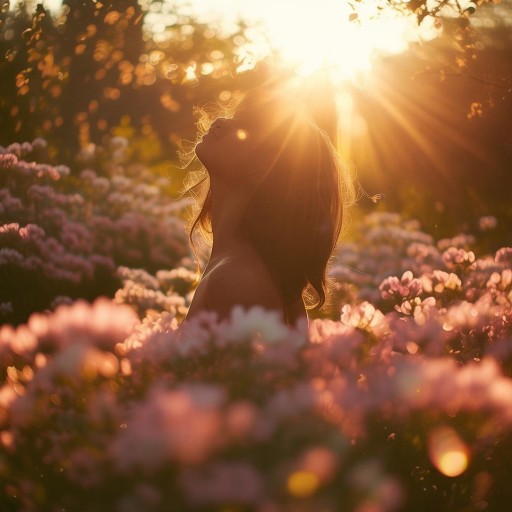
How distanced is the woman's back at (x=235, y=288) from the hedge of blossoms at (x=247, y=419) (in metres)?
0.53

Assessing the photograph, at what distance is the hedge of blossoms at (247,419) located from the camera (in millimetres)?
1255

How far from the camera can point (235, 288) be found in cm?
255

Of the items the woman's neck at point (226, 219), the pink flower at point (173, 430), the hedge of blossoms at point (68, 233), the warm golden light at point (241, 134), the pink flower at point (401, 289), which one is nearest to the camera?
the pink flower at point (173, 430)

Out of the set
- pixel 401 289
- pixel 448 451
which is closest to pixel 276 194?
pixel 401 289

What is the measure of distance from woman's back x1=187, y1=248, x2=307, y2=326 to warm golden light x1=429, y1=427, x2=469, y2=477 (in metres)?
0.98

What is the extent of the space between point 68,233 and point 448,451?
16.4 feet

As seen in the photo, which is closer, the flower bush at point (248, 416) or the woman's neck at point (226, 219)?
the flower bush at point (248, 416)

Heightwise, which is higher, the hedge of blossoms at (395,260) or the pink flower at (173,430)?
the pink flower at (173,430)

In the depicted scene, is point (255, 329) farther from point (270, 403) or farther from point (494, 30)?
point (494, 30)

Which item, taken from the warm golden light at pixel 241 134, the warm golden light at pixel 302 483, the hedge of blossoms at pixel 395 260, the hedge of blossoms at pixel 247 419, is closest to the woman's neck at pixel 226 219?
the warm golden light at pixel 241 134

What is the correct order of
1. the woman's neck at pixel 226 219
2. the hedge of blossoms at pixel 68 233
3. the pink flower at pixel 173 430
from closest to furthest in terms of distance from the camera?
the pink flower at pixel 173 430
the woman's neck at pixel 226 219
the hedge of blossoms at pixel 68 233

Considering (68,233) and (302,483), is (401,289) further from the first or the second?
(68,233)

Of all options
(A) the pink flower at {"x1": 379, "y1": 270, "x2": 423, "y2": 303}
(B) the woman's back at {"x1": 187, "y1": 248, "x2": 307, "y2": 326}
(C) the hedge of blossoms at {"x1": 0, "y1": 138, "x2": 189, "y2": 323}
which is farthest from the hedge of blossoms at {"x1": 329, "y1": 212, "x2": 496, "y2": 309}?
(C) the hedge of blossoms at {"x1": 0, "y1": 138, "x2": 189, "y2": 323}

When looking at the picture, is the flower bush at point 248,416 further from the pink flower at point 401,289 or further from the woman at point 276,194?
the pink flower at point 401,289
